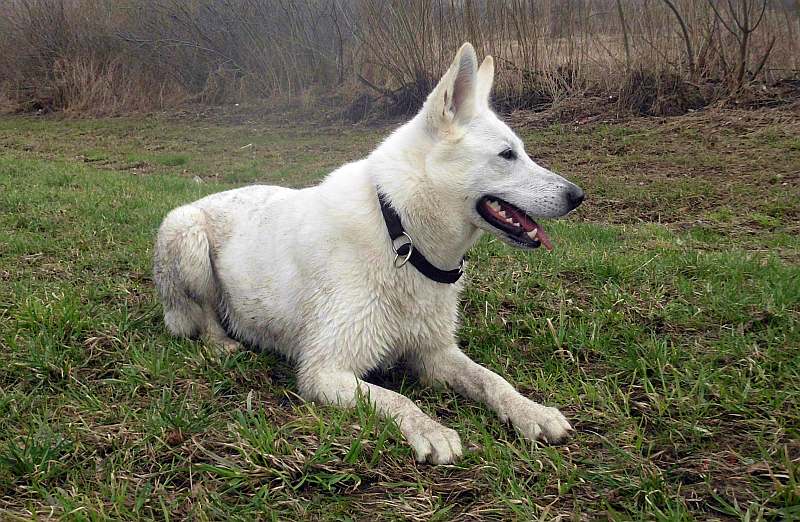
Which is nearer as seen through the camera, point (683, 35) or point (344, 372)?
point (344, 372)

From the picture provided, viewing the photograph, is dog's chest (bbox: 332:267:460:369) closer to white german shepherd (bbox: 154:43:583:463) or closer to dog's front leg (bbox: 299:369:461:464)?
white german shepherd (bbox: 154:43:583:463)

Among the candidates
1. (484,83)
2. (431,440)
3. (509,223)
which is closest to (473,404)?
(431,440)

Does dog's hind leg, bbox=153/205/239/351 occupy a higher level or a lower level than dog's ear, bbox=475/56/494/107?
lower

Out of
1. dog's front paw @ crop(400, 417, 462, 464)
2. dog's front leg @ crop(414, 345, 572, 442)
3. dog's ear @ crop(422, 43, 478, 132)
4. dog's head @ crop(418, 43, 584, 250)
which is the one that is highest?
dog's ear @ crop(422, 43, 478, 132)

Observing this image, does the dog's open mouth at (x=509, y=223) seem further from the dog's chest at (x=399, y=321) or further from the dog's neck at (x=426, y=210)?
the dog's chest at (x=399, y=321)

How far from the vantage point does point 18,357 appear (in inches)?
120

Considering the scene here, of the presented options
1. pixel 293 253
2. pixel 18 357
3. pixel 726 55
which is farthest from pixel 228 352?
pixel 726 55

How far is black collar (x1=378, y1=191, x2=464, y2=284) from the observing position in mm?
2914

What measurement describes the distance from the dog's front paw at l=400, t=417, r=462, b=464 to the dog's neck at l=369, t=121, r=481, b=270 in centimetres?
86

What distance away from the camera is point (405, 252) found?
292 centimetres

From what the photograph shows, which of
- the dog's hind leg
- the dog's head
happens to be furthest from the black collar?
the dog's hind leg

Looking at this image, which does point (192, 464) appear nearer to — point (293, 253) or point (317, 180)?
point (293, 253)

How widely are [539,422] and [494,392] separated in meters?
0.29

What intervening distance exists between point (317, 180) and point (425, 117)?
212 inches
